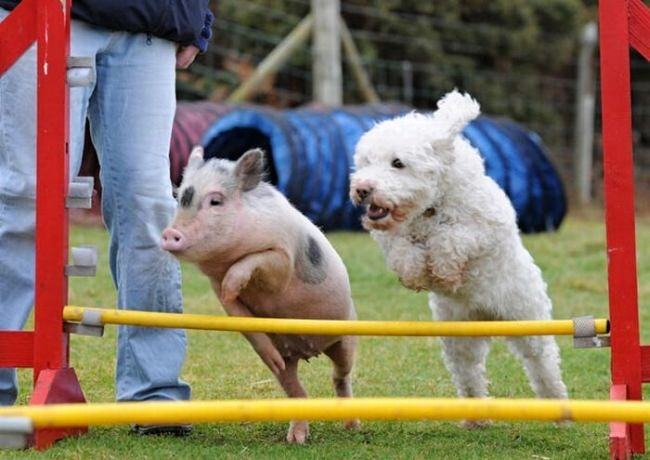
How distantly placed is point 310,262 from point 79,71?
97 cm

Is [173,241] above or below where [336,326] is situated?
above

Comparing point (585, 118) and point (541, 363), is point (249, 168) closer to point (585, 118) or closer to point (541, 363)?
point (541, 363)

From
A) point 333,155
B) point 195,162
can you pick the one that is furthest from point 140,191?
point 333,155

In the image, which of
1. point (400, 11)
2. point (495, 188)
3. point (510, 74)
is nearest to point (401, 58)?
point (400, 11)

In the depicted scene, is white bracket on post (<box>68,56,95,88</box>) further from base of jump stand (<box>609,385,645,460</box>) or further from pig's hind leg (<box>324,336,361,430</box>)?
base of jump stand (<box>609,385,645,460</box>)

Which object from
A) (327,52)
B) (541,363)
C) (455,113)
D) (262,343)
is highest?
(327,52)

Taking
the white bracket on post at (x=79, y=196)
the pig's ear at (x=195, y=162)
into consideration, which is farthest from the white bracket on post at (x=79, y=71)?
the pig's ear at (x=195, y=162)

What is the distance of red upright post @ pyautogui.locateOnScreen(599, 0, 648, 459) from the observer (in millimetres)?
3721

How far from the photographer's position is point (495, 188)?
4.49 m

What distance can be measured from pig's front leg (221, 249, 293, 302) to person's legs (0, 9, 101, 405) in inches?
26.2

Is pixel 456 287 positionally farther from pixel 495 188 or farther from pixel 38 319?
pixel 38 319

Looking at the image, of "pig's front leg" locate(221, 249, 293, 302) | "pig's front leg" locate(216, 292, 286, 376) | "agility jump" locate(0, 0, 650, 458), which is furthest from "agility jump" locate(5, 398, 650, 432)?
"pig's front leg" locate(216, 292, 286, 376)

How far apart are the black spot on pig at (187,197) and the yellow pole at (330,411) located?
1.16m

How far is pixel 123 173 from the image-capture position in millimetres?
4180
